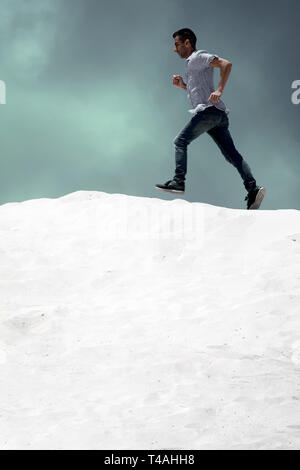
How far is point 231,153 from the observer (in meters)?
8.84


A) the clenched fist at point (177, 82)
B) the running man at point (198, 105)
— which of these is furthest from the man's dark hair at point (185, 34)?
the clenched fist at point (177, 82)

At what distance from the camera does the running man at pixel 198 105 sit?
8.27 meters

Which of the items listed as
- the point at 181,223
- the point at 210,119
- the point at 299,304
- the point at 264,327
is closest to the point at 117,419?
the point at 264,327

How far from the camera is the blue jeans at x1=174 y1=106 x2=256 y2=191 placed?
848 centimetres

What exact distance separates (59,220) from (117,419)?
494 cm

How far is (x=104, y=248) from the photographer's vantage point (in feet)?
24.6

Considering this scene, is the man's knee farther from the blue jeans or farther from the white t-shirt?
the white t-shirt

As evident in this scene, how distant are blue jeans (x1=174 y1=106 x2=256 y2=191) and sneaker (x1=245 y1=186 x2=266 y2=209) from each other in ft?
0.28

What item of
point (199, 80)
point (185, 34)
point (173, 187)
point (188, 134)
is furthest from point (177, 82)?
point (173, 187)

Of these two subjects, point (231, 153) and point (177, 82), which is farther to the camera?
point (231, 153)

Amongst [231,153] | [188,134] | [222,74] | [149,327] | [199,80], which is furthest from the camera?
[231,153]

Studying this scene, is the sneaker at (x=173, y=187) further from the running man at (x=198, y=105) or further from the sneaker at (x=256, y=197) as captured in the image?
the sneaker at (x=256, y=197)

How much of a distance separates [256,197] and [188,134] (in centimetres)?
140

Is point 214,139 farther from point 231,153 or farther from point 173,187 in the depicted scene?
point 173,187
